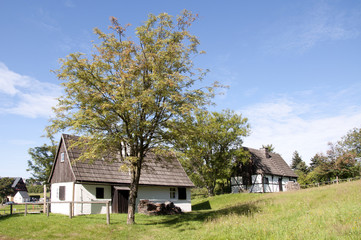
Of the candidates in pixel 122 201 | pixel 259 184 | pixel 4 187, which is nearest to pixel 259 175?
pixel 259 184

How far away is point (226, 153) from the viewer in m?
41.8

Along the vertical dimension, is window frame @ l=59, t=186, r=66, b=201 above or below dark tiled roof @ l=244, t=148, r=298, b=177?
below

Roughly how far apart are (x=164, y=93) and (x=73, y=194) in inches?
498

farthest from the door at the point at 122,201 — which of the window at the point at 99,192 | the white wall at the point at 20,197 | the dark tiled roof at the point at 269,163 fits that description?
the white wall at the point at 20,197

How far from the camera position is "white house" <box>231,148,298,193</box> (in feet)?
140

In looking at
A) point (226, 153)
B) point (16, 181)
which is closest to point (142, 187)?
point (226, 153)

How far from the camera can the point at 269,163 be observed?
4591 cm

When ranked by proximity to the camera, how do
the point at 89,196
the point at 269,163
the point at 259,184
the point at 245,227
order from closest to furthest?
the point at 245,227
the point at 89,196
the point at 259,184
the point at 269,163

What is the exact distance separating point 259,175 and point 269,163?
4108 millimetres

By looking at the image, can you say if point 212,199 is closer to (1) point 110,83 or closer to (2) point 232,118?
(2) point 232,118

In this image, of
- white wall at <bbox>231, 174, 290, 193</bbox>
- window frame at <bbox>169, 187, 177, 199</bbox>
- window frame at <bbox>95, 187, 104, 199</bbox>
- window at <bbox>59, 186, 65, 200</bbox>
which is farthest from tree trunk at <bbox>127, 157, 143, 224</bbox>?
white wall at <bbox>231, 174, 290, 193</bbox>

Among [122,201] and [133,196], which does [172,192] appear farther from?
[133,196]

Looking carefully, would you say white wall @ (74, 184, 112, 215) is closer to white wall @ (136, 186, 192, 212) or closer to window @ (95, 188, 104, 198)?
window @ (95, 188, 104, 198)

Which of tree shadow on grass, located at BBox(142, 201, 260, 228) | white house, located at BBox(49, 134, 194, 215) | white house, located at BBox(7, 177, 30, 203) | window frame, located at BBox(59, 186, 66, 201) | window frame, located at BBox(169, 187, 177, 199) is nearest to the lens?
tree shadow on grass, located at BBox(142, 201, 260, 228)
